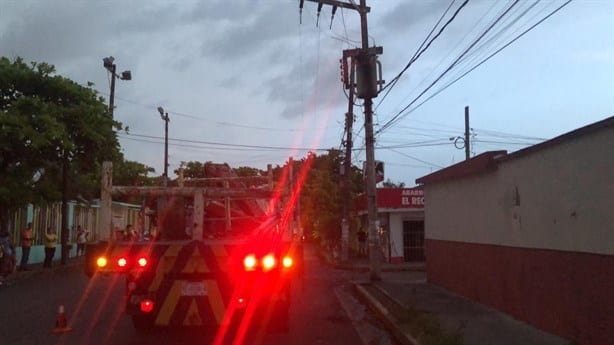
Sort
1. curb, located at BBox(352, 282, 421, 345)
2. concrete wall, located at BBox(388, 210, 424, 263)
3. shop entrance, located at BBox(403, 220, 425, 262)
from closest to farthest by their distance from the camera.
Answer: curb, located at BBox(352, 282, 421, 345), concrete wall, located at BBox(388, 210, 424, 263), shop entrance, located at BBox(403, 220, 425, 262)

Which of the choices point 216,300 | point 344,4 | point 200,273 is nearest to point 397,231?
point 344,4

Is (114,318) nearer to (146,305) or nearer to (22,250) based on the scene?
(146,305)

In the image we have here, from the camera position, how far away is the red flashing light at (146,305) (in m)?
8.23

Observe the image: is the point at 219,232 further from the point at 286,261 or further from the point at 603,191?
the point at 603,191

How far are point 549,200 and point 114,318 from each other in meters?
7.25

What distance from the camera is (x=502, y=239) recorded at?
36.9 ft

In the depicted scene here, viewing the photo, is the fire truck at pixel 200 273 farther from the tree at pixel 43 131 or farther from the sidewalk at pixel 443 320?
the tree at pixel 43 131

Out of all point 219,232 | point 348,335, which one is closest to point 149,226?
point 219,232

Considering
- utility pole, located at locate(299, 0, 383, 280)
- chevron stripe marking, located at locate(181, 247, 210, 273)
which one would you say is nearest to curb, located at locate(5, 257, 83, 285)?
utility pole, located at locate(299, 0, 383, 280)

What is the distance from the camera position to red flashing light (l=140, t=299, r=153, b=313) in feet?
27.0

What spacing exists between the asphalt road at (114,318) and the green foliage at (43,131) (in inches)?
146

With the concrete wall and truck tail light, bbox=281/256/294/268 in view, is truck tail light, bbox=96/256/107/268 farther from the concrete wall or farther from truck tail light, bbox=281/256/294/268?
the concrete wall

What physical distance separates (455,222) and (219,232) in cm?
643

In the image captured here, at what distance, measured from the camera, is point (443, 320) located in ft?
34.3
